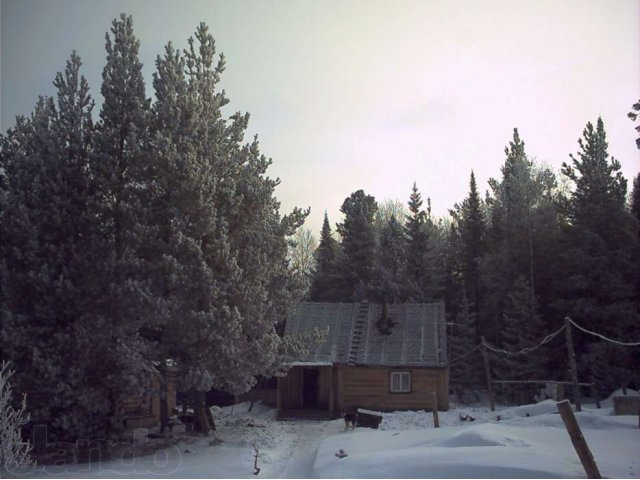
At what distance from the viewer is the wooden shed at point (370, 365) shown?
29516mm

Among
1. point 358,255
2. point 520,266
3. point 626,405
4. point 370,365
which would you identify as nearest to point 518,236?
point 520,266

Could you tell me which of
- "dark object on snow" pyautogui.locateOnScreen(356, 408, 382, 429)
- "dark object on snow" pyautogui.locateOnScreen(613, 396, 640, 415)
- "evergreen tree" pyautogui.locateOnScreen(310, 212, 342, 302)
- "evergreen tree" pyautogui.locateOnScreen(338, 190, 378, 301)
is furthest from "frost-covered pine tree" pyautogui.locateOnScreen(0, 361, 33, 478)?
"evergreen tree" pyautogui.locateOnScreen(310, 212, 342, 302)

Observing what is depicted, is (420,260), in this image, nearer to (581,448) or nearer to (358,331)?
(358,331)

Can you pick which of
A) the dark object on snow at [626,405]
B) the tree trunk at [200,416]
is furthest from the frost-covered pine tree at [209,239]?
the dark object on snow at [626,405]

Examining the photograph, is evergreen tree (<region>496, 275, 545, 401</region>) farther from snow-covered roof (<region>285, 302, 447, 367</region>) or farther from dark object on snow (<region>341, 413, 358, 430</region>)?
dark object on snow (<region>341, 413, 358, 430</region>)

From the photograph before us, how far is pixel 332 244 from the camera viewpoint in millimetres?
52750

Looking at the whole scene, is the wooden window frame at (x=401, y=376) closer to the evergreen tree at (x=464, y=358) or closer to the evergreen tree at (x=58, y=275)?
the evergreen tree at (x=464, y=358)

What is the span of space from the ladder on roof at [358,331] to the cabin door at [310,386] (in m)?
2.50

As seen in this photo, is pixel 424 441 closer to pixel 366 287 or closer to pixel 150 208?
pixel 150 208

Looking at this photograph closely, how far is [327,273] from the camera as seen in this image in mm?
48906

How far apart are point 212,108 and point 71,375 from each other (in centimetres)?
997

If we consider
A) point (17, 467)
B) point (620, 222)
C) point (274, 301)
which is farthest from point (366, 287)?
point (17, 467)

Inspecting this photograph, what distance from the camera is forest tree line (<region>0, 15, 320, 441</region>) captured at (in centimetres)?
1814

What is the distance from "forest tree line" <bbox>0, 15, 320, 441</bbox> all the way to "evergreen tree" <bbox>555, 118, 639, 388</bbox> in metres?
19.3
